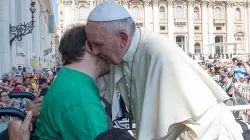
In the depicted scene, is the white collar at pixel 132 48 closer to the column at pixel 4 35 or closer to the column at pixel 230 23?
the column at pixel 4 35

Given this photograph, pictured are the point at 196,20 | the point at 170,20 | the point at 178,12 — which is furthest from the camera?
the point at 196,20

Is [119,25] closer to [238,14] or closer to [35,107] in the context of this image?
[35,107]

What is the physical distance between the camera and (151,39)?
1.75 m

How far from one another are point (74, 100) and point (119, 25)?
0.43 metres

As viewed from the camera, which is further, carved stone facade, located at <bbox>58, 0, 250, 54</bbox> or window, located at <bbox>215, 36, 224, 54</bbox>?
window, located at <bbox>215, 36, 224, 54</bbox>

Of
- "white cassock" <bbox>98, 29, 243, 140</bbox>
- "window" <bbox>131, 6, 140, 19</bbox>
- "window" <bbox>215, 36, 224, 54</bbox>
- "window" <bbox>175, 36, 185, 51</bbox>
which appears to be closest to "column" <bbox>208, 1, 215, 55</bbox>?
"window" <bbox>215, 36, 224, 54</bbox>

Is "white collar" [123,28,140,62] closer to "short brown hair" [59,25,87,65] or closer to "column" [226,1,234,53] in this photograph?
"short brown hair" [59,25,87,65]

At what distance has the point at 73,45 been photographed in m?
1.57

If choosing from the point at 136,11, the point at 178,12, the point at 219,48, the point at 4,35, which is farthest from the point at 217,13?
the point at 4,35

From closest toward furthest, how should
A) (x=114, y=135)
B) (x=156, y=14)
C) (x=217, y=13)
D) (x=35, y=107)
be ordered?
(x=114, y=135) → (x=35, y=107) → (x=156, y=14) → (x=217, y=13)

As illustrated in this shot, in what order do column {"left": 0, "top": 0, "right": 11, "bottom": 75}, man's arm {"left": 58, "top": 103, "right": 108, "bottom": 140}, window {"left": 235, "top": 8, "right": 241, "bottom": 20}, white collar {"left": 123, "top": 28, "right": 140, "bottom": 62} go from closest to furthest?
man's arm {"left": 58, "top": 103, "right": 108, "bottom": 140}, white collar {"left": 123, "top": 28, "right": 140, "bottom": 62}, column {"left": 0, "top": 0, "right": 11, "bottom": 75}, window {"left": 235, "top": 8, "right": 241, "bottom": 20}

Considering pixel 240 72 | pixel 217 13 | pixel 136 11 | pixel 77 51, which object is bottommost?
pixel 240 72

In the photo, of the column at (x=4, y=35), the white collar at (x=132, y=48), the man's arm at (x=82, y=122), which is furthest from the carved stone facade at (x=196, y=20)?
the man's arm at (x=82, y=122)

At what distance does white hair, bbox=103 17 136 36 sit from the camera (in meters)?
1.56
